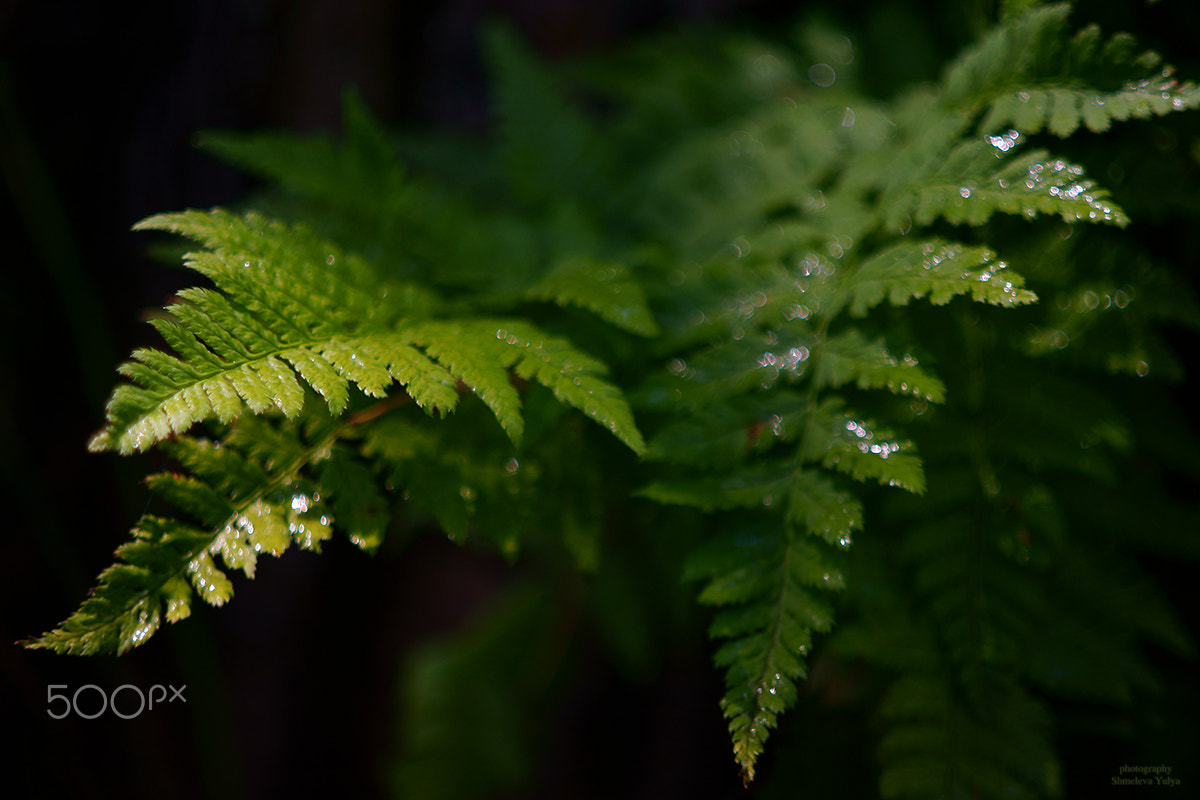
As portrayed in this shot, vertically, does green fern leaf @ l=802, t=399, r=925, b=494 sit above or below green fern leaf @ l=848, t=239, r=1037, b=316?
below

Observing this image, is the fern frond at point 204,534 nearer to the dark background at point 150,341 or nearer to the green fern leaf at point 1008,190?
the dark background at point 150,341

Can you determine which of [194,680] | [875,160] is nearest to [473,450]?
[875,160]

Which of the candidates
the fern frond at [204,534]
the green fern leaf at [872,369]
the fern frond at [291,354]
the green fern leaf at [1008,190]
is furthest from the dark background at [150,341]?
the fern frond at [291,354]

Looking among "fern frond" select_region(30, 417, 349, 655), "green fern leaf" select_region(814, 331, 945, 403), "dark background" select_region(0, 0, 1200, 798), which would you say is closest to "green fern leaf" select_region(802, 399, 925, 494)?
"green fern leaf" select_region(814, 331, 945, 403)

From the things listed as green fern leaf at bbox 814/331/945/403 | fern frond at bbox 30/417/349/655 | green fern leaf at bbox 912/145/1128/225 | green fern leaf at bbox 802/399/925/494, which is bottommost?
green fern leaf at bbox 802/399/925/494

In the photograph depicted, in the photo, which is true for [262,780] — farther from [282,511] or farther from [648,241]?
[648,241]

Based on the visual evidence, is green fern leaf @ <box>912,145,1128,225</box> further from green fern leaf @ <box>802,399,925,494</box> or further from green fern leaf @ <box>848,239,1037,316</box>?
green fern leaf @ <box>802,399,925,494</box>

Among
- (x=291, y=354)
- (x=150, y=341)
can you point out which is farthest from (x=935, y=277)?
(x=150, y=341)

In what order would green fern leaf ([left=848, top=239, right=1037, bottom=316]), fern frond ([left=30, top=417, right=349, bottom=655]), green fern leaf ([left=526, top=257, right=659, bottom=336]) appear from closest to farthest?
1. fern frond ([left=30, top=417, right=349, bottom=655])
2. green fern leaf ([left=848, top=239, right=1037, bottom=316])
3. green fern leaf ([left=526, top=257, right=659, bottom=336])

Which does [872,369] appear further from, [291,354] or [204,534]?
[204,534]
